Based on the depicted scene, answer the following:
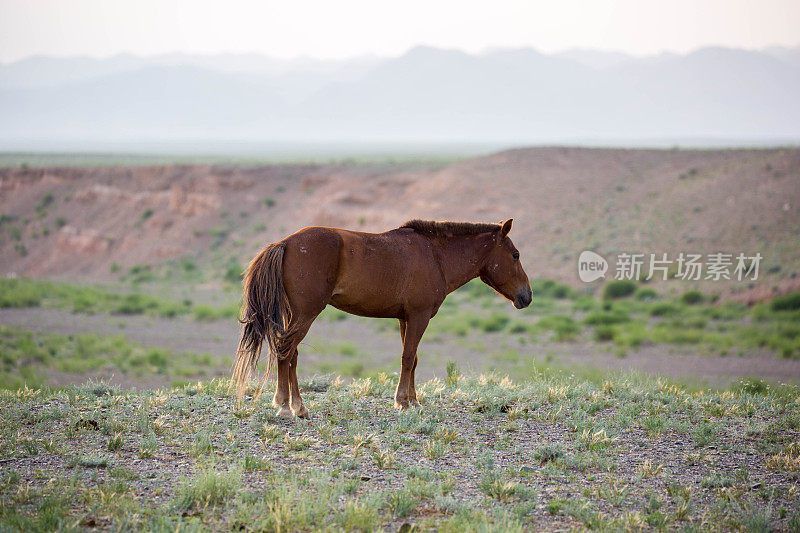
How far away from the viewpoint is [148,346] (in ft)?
78.3

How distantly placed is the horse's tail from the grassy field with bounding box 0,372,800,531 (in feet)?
2.35

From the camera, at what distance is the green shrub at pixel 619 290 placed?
29906 millimetres

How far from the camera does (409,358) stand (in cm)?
850

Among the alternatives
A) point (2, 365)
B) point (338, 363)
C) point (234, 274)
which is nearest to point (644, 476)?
point (338, 363)

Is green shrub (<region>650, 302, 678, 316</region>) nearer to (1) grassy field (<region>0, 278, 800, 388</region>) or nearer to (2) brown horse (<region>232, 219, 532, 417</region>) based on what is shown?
(1) grassy field (<region>0, 278, 800, 388</region>)

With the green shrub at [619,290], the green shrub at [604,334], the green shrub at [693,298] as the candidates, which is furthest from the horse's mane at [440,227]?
the green shrub at [619,290]

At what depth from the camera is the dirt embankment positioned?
3319 cm

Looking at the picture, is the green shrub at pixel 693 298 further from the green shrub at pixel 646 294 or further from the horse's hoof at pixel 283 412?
the horse's hoof at pixel 283 412

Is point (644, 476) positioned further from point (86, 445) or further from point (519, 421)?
point (86, 445)

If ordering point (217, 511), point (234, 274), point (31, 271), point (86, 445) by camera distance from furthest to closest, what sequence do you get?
point (31, 271)
point (234, 274)
point (86, 445)
point (217, 511)

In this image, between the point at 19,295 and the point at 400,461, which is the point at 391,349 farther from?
the point at 400,461

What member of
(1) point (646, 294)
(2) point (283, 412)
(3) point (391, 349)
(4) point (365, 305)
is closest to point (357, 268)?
(4) point (365, 305)

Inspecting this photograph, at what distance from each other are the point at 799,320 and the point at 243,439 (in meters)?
22.9

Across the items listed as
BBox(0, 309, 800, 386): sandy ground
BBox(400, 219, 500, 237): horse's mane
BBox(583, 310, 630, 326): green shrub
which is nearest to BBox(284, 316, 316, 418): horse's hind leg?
BBox(400, 219, 500, 237): horse's mane
